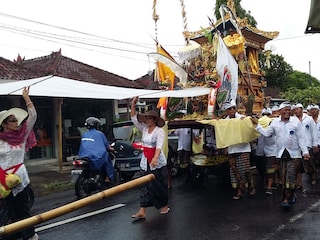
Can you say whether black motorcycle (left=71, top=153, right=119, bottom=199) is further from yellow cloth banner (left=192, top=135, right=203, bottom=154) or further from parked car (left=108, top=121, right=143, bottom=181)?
yellow cloth banner (left=192, top=135, right=203, bottom=154)

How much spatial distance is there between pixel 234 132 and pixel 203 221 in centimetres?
214

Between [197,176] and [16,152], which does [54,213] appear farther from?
[197,176]

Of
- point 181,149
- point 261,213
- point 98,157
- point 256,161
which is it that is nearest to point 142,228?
point 261,213

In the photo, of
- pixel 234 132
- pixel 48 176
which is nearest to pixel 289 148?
pixel 234 132

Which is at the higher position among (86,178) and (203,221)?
(86,178)

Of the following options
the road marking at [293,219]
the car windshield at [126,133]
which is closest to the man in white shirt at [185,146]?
the car windshield at [126,133]

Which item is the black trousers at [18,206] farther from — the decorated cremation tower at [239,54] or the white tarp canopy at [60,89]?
the decorated cremation tower at [239,54]

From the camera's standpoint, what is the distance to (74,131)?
666 inches

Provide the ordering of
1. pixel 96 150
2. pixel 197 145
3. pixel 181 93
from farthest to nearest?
pixel 197 145 < pixel 181 93 < pixel 96 150

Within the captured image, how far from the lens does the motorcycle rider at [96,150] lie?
8328 mm

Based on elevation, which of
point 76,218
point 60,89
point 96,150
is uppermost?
point 60,89

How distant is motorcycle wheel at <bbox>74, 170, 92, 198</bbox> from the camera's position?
8328 millimetres

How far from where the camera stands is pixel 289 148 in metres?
6.73

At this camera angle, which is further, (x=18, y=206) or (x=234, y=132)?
(x=234, y=132)
